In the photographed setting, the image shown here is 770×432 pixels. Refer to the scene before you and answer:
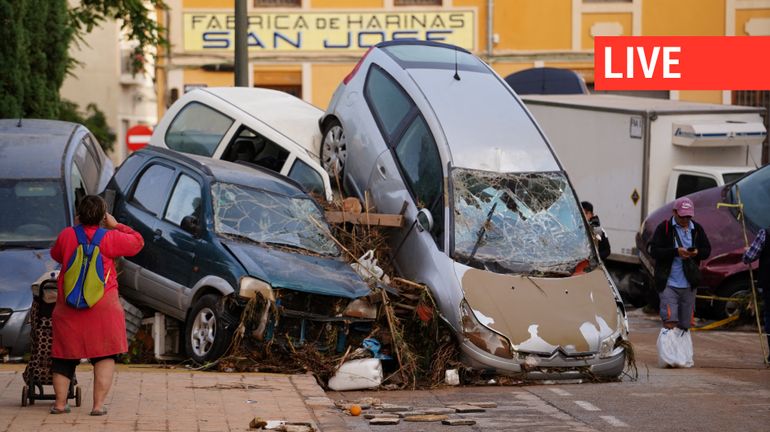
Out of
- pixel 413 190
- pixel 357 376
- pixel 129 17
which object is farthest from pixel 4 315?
pixel 129 17

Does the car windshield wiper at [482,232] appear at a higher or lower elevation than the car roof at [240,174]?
lower

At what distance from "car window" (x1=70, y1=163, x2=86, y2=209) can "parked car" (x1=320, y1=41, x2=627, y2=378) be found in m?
2.60

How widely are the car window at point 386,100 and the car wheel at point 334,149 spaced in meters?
0.51

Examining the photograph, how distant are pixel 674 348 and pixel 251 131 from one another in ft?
16.8

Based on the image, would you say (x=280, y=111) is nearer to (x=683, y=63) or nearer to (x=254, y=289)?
(x=254, y=289)

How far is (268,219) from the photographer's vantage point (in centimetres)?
1399

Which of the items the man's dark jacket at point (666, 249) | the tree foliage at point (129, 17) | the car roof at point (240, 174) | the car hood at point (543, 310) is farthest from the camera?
the tree foliage at point (129, 17)

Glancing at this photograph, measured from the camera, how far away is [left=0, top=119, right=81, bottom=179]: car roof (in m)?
15.2

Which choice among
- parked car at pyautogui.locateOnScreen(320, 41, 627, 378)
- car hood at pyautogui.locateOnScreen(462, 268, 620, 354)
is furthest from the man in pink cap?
car hood at pyautogui.locateOnScreen(462, 268, 620, 354)

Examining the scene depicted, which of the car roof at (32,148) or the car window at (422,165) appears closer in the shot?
the car window at (422,165)

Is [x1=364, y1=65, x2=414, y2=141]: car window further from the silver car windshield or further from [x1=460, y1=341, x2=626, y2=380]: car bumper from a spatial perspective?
the silver car windshield

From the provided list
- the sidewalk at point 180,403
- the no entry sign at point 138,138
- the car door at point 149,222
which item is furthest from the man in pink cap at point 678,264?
the no entry sign at point 138,138

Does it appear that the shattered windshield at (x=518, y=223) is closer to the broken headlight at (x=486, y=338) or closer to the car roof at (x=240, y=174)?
the broken headlight at (x=486, y=338)

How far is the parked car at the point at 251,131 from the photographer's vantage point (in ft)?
53.1
